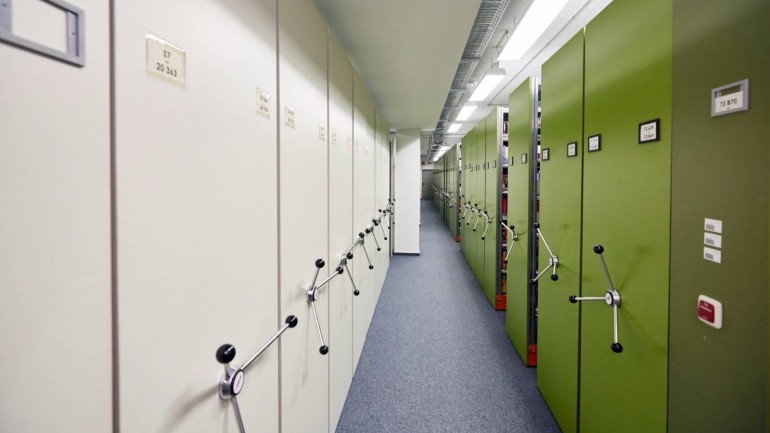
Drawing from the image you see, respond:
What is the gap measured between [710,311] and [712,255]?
0.16 m

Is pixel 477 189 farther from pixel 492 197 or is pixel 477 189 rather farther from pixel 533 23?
pixel 533 23

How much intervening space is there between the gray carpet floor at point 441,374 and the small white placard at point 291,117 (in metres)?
1.75

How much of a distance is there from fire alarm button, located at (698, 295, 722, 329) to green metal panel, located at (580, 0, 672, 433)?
5.0 inches

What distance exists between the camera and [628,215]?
1.25 metres

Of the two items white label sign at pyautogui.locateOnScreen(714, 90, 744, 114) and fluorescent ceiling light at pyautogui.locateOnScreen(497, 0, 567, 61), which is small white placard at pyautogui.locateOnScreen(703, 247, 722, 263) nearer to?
white label sign at pyautogui.locateOnScreen(714, 90, 744, 114)

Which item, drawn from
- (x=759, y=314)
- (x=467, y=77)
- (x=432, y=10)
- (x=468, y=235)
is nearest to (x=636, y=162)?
(x=759, y=314)

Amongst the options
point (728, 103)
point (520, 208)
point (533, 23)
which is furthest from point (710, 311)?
point (533, 23)

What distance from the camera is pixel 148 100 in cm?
57

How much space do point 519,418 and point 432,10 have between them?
245 centimetres

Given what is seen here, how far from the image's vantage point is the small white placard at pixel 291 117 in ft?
3.70

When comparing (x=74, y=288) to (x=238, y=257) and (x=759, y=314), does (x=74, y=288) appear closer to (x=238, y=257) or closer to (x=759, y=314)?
(x=238, y=257)

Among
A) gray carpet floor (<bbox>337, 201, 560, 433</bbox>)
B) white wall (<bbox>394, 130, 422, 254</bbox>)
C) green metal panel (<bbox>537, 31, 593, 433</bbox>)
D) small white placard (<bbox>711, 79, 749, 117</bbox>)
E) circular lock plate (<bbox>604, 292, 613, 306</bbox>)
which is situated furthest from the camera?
white wall (<bbox>394, 130, 422, 254</bbox>)

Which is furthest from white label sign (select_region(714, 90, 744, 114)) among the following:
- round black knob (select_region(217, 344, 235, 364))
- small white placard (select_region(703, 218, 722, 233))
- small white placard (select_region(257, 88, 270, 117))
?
round black knob (select_region(217, 344, 235, 364))

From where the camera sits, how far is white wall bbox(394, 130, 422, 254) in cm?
584
